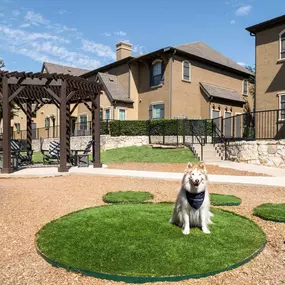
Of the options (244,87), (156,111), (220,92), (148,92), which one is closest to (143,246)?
(156,111)

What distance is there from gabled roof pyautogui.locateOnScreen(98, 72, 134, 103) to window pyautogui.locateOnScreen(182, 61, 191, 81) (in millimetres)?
5379

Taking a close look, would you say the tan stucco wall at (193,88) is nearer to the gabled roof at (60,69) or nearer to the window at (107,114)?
the window at (107,114)

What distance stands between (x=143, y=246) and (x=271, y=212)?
3284 millimetres

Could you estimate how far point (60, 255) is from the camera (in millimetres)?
3973

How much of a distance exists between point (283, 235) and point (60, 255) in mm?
3528

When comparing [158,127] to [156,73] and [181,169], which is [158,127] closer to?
[156,73]

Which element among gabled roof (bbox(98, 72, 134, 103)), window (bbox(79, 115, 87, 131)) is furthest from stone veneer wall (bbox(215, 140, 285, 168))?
window (bbox(79, 115, 87, 131))

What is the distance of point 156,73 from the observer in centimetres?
2684

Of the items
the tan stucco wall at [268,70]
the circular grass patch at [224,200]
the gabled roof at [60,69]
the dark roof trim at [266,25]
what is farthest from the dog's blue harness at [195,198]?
the gabled roof at [60,69]

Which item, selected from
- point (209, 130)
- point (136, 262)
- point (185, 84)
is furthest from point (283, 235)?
point (185, 84)

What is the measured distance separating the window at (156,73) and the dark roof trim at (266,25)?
→ 8.76m

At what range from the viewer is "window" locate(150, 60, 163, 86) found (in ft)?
86.5

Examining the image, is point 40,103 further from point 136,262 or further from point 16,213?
point 136,262

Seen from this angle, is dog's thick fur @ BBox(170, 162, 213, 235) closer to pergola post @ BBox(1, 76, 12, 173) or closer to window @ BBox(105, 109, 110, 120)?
pergola post @ BBox(1, 76, 12, 173)
